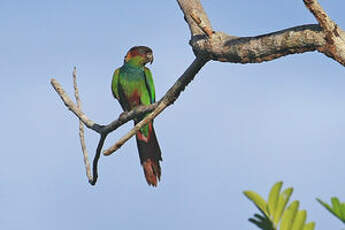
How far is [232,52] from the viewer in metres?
3.75

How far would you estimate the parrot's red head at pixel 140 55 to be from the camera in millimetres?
7500

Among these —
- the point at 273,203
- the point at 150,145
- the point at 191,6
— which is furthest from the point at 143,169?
the point at 273,203

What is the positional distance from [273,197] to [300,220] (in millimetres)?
69

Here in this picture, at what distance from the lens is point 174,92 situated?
429 cm

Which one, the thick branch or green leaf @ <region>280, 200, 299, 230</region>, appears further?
the thick branch

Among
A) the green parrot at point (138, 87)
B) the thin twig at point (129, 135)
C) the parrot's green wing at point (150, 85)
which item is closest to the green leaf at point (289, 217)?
the thin twig at point (129, 135)

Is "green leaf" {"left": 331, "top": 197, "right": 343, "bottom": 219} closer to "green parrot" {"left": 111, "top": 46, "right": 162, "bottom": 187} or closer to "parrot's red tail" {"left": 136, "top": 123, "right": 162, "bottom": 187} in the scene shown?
"parrot's red tail" {"left": 136, "top": 123, "right": 162, "bottom": 187}

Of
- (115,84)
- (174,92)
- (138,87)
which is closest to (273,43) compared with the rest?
(174,92)

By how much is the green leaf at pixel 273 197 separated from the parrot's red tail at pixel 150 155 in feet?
17.0

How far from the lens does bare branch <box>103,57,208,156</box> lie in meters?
4.12

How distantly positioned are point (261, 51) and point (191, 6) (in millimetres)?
1014

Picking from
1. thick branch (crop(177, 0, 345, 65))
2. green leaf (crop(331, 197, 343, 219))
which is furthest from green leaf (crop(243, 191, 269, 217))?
thick branch (crop(177, 0, 345, 65))

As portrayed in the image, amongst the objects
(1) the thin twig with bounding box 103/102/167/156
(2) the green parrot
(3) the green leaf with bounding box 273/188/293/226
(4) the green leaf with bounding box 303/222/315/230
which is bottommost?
(4) the green leaf with bounding box 303/222/315/230

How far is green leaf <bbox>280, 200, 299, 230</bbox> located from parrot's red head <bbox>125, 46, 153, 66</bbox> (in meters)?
6.47
